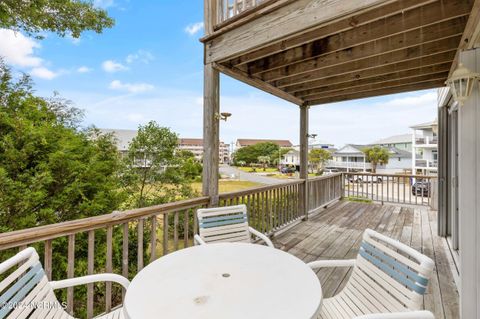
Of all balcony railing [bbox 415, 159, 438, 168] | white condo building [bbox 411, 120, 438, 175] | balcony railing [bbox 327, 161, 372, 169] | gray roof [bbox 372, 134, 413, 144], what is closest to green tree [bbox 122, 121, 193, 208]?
balcony railing [bbox 327, 161, 372, 169]

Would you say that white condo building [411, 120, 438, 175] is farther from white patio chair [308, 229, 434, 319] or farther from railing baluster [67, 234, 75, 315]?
railing baluster [67, 234, 75, 315]

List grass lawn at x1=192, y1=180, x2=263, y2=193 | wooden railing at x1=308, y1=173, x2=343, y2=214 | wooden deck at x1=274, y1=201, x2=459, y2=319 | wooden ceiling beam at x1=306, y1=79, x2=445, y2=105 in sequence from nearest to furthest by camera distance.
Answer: wooden deck at x1=274, y1=201, x2=459, y2=319
grass lawn at x1=192, y1=180, x2=263, y2=193
wooden ceiling beam at x1=306, y1=79, x2=445, y2=105
wooden railing at x1=308, y1=173, x2=343, y2=214

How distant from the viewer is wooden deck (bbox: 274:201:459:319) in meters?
2.41

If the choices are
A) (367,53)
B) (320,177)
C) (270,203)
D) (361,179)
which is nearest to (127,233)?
(270,203)

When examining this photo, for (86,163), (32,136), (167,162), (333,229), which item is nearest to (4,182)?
(32,136)

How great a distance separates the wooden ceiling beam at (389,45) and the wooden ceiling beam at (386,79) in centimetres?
77

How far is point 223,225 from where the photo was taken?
7.91 feet

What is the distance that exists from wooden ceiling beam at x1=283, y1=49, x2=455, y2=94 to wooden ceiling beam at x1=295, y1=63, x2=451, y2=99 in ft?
0.46

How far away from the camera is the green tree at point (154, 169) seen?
539 centimetres

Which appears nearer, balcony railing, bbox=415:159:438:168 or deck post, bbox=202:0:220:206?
deck post, bbox=202:0:220:206

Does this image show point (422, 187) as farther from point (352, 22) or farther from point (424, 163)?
point (424, 163)

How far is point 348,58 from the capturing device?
288 cm

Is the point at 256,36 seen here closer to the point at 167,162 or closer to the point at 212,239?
the point at 212,239

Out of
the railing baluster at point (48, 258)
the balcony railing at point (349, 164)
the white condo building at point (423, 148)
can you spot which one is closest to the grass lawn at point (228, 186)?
the railing baluster at point (48, 258)
